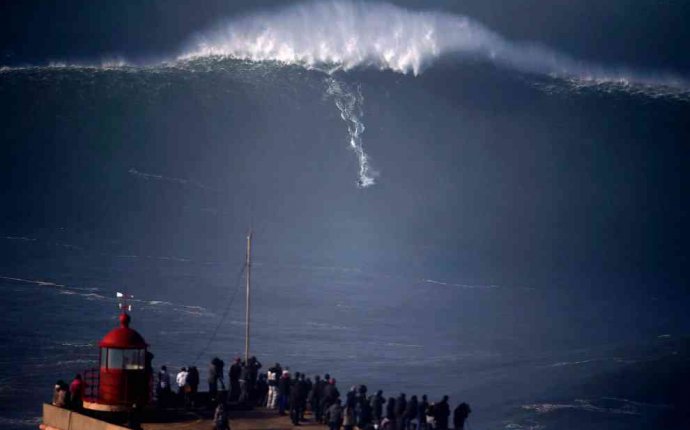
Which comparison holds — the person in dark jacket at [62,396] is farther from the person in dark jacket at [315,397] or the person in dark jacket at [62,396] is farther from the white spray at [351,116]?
the white spray at [351,116]

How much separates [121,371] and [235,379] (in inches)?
148

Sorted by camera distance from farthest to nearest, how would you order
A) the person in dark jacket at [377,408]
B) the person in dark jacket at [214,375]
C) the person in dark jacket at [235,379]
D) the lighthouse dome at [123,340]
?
1. the person in dark jacket at [235,379]
2. the person in dark jacket at [214,375]
3. the person in dark jacket at [377,408]
4. the lighthouse dome at [123,340]

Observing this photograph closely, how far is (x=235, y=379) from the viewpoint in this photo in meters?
25.9

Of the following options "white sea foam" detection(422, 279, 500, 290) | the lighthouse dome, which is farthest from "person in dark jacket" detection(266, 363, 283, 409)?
"white sea foam" detection(422, 279, 500, 290)

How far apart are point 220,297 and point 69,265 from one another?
7.97 m

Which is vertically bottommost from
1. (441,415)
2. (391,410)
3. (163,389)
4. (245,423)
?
(245,423)

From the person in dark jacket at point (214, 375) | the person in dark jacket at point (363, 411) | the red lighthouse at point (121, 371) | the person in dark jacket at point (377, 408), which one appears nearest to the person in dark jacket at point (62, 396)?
the red lighthouse at point (121, 371)

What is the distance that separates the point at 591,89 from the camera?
56.8 meters

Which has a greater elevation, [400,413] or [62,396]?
[62,396]

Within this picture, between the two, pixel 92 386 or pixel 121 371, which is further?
pixel 92 386

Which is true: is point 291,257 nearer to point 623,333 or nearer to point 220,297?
point 220,297

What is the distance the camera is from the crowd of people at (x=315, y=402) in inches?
909

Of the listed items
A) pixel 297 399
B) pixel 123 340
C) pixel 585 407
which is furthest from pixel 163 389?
pixel 585 407

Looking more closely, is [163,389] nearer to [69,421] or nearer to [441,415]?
[69,421]
